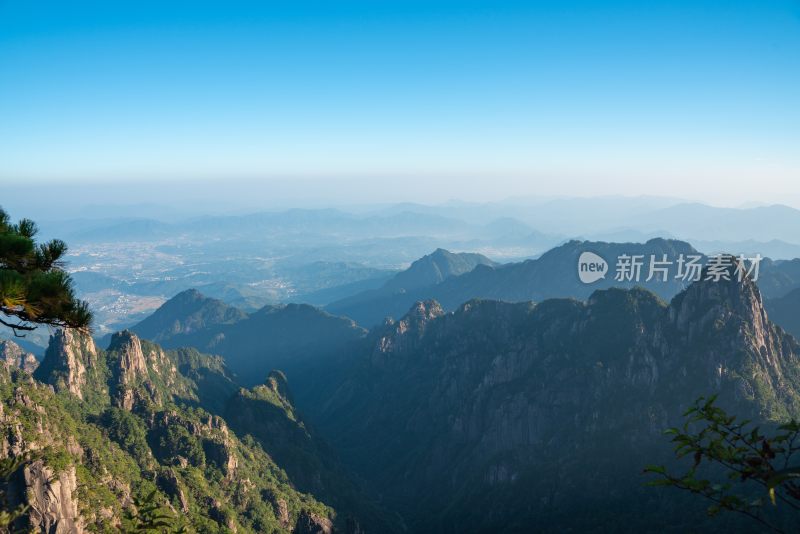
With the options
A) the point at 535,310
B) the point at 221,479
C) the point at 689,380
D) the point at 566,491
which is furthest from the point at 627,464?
the point at 221,479

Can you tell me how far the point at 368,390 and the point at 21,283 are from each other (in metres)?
185

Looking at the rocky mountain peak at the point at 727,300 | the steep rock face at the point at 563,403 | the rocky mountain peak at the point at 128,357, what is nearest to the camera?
the steep rock face at the point at 563,403

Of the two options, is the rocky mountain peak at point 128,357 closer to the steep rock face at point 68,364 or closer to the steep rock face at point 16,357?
the steep rock face at point 68,364

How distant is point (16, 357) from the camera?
160625 millimetres

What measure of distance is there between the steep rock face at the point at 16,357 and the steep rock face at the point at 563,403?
92.8m

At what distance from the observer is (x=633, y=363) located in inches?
4906

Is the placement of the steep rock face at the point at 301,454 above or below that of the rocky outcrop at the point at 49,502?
below

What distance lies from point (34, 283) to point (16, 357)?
184 m

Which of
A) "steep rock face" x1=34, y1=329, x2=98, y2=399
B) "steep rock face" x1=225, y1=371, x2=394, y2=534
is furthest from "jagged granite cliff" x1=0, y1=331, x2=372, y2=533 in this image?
"steep rock face" x1=225, y1=371, x2=394, y2=534

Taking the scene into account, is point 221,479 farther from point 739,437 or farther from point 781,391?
point 781,391

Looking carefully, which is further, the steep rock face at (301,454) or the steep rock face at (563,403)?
the steep rock face at (301,454)

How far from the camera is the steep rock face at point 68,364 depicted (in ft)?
358

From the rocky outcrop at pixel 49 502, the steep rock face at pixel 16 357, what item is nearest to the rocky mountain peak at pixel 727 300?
the rocky outcrop at pixel 49 502

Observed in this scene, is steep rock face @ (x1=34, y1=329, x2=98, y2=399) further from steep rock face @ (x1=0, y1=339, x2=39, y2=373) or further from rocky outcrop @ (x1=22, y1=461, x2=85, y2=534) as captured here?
rocky outcrop @ (x1=22, y1=461, x2=85, y2=534)
